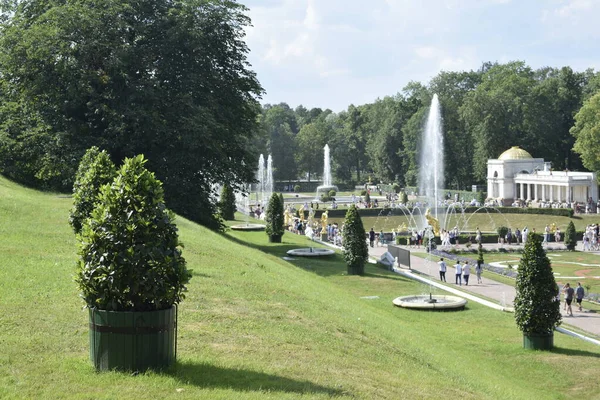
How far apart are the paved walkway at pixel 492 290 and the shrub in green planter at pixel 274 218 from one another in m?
5.24

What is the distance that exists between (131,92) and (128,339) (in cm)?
2743

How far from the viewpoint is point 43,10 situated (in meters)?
40.1

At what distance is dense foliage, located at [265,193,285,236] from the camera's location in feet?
136

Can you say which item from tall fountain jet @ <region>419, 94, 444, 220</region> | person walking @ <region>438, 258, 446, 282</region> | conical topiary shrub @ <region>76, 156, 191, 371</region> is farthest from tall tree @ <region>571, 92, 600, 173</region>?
conical topiary shrub @ <region>76, 156, 191, 371</region>

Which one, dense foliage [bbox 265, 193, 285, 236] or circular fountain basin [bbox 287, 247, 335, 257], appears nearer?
circular fountain basin [bbox 287, 247, 335, 257]

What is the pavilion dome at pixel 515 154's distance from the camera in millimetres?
86312

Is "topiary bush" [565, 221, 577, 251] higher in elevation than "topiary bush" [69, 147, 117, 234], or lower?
lower

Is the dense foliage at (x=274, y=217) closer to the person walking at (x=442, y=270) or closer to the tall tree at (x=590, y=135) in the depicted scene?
the person walking at (x=442, y=270)

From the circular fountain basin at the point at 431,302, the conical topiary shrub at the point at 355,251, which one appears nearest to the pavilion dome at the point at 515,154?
the conical topiary shrub at the point at 355,251

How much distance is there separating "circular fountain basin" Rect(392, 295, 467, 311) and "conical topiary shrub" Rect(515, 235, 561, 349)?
4.29 m

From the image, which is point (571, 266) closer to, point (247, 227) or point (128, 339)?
point (247, 227)

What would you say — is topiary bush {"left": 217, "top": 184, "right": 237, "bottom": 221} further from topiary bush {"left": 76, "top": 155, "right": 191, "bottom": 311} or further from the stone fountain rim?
topiary bush {"left": 76, "top": 155, "right": 191, "bottom": 311}

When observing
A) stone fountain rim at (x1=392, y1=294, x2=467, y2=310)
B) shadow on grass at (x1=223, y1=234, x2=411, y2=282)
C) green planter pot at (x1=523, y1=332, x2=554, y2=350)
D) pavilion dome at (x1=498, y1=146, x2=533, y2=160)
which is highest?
pavilion dome at (x1=498, y1=146, x2=533, y2=160)

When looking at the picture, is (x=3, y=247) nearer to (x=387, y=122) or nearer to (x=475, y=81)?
(x=387, y=122)
